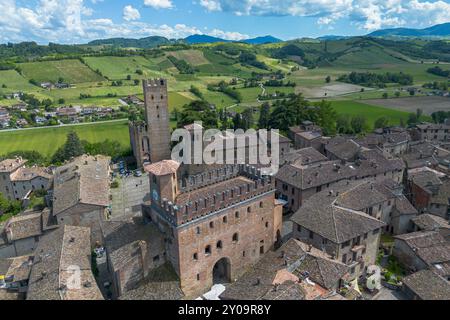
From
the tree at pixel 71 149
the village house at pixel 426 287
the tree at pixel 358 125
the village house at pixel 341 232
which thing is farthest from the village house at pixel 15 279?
the tree at pixel 358 125

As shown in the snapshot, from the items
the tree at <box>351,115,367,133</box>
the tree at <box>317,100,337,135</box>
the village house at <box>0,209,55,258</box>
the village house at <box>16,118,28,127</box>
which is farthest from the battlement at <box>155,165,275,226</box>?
the village house at <box>16,118,28,127</box>

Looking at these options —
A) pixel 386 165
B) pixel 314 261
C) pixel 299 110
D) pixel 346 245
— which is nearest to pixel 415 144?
pixel 386 165

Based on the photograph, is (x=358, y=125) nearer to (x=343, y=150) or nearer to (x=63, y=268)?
(x=343, y=150)

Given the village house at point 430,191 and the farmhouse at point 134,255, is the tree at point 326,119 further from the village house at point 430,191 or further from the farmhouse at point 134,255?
the farmhouse at point 134,255

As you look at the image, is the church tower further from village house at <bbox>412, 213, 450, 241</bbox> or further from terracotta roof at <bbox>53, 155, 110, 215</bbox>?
village house at <bbox>412, 213, 450, 241</bbox>

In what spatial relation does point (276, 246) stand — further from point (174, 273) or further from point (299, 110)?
point (299, 110)

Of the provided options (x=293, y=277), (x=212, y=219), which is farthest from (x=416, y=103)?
(x=212, y=219)
